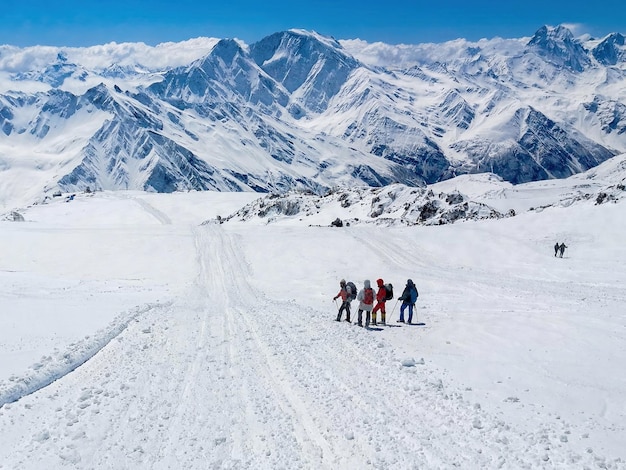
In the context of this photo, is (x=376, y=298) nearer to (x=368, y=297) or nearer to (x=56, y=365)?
(x=368, y=297)

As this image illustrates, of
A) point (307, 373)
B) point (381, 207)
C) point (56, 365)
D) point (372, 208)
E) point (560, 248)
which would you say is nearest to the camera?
point (307, 373)

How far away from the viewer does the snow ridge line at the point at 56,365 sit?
48.1 ft

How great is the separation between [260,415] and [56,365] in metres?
7.51

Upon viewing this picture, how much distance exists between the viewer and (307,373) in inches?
642

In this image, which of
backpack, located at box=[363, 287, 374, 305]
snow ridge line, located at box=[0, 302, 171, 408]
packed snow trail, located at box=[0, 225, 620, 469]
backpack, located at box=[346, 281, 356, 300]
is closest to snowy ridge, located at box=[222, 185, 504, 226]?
backpack, located at box=[346, 281, 356, 300]

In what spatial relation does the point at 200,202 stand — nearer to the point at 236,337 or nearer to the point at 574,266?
the point at 574,266

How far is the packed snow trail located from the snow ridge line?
13.8 inches

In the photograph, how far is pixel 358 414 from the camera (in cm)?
1320

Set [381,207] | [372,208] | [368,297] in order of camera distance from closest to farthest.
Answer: [368,297] → [381,207] → [372,208]

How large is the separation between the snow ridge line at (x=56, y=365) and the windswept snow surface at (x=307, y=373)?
71 millimetres

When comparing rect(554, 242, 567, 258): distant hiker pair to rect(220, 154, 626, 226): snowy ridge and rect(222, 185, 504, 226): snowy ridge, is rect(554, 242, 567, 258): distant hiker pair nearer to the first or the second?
rect(220, 154, 626, 226): snowy ridge

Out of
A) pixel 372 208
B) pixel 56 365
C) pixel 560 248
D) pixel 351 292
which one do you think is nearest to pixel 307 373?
pixel 56 365

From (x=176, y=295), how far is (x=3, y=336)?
43.4ft

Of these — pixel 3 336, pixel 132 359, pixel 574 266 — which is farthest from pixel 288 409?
pixel 574 266
